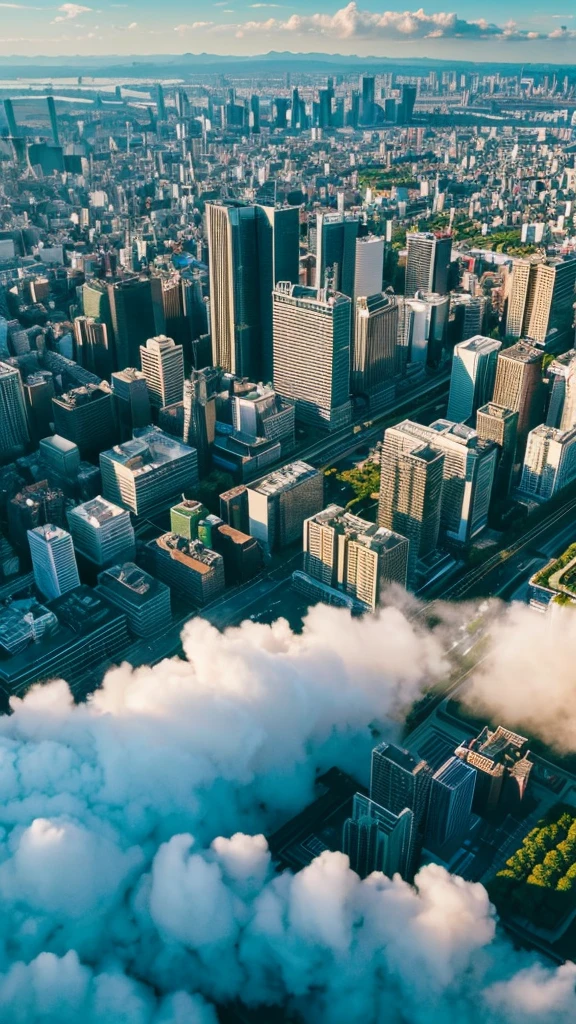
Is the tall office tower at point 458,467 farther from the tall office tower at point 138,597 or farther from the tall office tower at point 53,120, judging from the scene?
the tall office tower at point 53,120

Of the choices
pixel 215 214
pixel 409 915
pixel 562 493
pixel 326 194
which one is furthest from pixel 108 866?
pixel 326 194

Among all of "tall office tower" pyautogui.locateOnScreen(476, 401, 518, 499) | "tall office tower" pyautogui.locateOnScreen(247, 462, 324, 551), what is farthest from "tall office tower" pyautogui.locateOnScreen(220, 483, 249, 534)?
"tall office tower" pyautogui.locateOnScreen(476, 401, 518, 499)

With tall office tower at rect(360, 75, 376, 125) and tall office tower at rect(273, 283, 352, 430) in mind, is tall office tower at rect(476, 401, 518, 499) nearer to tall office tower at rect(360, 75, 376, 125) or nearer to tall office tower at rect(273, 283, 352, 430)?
tall office tower at rect(273, 283, 352, 430)

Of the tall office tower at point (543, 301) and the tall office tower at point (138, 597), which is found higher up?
the tall office tower at point (543, 301)

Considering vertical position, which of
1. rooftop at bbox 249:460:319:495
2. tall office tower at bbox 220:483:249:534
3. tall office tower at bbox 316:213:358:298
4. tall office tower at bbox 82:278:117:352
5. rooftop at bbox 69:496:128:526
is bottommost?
tall office tower at bbox 220:483:249:534

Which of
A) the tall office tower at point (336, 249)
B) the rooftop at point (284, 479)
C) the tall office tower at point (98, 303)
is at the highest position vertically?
the tall office tower at point (336, 249)

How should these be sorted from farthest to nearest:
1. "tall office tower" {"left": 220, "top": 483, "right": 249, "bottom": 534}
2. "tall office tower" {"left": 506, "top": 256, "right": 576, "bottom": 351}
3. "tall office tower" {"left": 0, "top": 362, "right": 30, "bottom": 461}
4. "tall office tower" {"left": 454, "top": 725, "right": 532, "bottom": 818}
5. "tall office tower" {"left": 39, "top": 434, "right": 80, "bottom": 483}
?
"tall office tower" {"left": 506, "top": 256, "right": 576, "bottom": 351}
"tall office tower" {"left": 0, "top": 362, "right": 30, "bottom": 461}
"tall office tower" {"left": 39, "top": 434, "right": 80, "bottom": 483}
"tall office tower" {"left": 220, "top": 483, "right": 249, "bottom": 534}
"tall office tower" {"left": 454, "top": 725, "right": 532, "bottom": 818}

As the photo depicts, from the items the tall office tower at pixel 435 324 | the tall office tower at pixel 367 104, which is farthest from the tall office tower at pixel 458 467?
the tall office tower at pixel 367 104

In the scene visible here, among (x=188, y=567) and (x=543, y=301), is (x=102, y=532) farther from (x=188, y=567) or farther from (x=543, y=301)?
(x=543, y=301)
